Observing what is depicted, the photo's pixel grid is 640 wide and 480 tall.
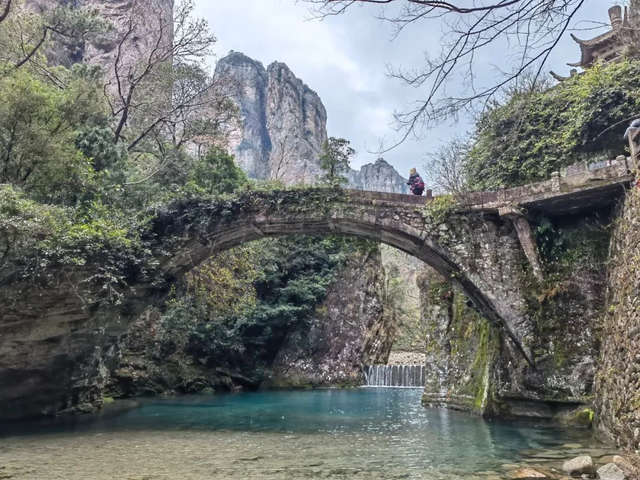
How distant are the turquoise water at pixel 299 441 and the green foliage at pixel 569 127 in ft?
22.4

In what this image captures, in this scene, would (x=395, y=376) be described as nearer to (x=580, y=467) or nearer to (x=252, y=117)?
(x=580, y=467)

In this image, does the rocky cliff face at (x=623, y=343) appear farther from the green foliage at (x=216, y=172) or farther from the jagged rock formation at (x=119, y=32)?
the jagged rock formation at (x=119, y=32)

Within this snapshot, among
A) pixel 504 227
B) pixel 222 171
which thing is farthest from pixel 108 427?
pixel 222 171

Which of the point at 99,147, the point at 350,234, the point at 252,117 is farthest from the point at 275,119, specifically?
the point at 350,234

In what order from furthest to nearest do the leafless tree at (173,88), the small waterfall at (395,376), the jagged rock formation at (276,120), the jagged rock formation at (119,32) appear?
the jagged rock formation at (276,120) < the jagged rock formation at (119,32) < the small waterfall at (395,376) < the leafless tree at (173,88)

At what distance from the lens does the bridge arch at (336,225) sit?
1080 cm

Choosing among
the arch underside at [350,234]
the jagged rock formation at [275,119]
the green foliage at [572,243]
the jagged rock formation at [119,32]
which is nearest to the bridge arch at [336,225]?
the arch underside at [350,234]

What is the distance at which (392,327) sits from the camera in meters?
29.4

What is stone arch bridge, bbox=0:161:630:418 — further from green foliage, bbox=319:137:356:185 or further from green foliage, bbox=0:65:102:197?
green foliage, bbox=319:137:356:185

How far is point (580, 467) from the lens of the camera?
5629mm

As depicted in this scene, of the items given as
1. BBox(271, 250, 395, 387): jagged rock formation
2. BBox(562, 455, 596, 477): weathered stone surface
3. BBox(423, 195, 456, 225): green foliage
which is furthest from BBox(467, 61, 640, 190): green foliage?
BBox(271, 250, 395, 387): jagged rock formation

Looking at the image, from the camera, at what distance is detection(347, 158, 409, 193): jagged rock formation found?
287 ft

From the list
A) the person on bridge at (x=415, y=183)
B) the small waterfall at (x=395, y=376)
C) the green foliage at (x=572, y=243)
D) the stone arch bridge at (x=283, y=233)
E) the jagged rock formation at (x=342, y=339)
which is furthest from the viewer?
the jagged rock formation at (x=342, y=339)

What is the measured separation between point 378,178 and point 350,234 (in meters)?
79.6
